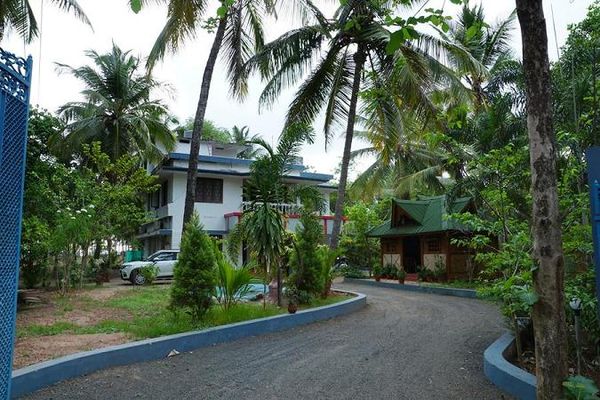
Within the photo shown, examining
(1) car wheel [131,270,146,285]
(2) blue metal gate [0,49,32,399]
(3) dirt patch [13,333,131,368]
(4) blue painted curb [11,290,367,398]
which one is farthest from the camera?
(1) car wheel [131,270,146,285]

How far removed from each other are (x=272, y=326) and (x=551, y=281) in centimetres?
583

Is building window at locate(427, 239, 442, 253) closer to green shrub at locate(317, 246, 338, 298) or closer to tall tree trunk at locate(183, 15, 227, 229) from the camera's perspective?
green shrub at locate(317, 246, 338, 298)

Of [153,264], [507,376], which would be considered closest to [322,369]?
[507,376]

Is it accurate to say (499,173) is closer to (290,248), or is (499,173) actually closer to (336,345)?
(336,345)

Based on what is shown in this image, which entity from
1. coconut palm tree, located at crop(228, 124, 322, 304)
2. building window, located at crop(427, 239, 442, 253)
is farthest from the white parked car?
building window, located at crop(427, 239, 442, 253)

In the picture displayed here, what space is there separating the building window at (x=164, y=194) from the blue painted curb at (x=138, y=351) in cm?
1770

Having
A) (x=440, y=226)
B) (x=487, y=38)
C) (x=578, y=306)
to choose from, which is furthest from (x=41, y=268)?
(x=487, y=38)

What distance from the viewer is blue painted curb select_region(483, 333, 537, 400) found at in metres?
4.63

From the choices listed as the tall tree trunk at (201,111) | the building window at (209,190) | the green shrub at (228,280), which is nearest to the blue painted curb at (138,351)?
the green shrub at (228,280)

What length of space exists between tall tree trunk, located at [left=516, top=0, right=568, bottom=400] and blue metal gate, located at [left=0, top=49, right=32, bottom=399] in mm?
4291

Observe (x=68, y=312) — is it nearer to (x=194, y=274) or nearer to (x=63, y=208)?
(x=63, y=208)

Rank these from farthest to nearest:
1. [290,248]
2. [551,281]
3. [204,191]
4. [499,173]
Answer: [204,191] < [290,248] < [499,173] < [551,281]

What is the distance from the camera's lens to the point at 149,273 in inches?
726

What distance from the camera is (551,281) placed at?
3.70 m
